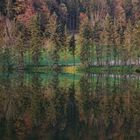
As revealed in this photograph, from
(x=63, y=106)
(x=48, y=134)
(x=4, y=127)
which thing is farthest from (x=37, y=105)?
(x=48, y=134)

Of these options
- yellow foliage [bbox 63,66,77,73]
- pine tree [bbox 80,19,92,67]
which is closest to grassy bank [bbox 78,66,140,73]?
yellow foliage [bbox 63,66,77,73]

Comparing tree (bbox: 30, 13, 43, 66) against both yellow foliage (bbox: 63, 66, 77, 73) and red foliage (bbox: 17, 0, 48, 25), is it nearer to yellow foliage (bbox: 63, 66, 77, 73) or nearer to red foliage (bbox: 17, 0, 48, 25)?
yellow foliage (bbox: 63, 66, 77, 73)

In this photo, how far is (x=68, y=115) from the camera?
47.1 meters

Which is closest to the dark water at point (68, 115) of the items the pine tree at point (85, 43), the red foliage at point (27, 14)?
the pine tree at point (85, 43)

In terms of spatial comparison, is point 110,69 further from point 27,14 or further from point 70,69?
point 27,14

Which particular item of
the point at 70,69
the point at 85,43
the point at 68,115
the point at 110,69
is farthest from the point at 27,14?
the point at 68,115

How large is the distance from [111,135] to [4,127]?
1023 centimetres

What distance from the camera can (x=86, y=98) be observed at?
208 feet

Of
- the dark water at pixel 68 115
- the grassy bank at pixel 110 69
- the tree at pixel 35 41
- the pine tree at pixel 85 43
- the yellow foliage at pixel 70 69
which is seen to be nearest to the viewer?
the dark water at pixel 68 115

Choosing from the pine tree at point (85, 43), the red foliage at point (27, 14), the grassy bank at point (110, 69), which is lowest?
the grassy bank at point (110, 69)

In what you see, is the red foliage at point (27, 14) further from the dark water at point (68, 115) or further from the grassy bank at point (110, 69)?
the dark water at point (68, 115)

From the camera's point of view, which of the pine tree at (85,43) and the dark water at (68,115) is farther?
the pine tree at (85,43)

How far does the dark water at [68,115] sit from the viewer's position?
37219mm

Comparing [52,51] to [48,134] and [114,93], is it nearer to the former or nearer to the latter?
[114,93]
